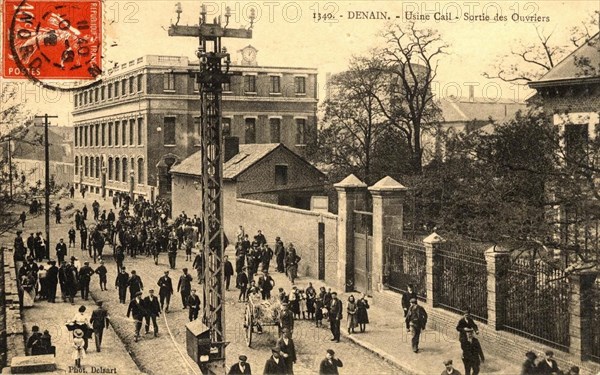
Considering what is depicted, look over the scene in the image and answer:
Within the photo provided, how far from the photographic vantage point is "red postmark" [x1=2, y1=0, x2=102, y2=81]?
14.2 m

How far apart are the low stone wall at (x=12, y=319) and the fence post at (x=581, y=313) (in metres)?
10.8

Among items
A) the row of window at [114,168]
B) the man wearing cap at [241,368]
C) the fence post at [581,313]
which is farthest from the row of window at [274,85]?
the fence post at [581,313]

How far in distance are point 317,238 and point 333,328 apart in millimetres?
7823

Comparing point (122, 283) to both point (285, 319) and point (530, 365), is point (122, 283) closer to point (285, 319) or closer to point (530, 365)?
point (285, 319)

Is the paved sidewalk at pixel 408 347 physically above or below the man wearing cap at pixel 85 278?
below

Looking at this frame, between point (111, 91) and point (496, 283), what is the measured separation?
143 ft

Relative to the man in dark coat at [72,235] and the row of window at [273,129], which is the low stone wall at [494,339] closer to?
the man in dark coat at [72,235]

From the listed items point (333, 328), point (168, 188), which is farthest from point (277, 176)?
point (333, 328)

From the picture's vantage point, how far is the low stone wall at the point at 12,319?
14.0 meters

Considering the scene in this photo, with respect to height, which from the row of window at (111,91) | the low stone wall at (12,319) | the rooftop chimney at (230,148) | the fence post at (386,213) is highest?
the row of window at (111,91)

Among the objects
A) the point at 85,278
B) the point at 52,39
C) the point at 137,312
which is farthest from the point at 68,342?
the point at 52,39

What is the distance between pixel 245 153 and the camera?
3522 centimetres

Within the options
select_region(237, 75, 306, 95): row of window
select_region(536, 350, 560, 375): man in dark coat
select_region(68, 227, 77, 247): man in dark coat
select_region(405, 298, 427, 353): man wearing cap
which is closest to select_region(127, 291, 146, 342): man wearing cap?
select_region(405, 298, 427, 353): man wearing cap

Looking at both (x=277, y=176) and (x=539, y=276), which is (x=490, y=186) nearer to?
(x=539, y=276)
